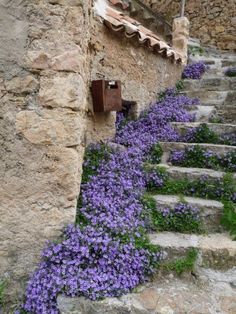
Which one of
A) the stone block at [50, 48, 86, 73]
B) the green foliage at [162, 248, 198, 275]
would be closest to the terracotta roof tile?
the stone block at [50, 48, 86, 73]

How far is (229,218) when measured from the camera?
292cm

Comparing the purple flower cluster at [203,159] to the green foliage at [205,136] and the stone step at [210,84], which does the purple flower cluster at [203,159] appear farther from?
the stone step at [210,84]

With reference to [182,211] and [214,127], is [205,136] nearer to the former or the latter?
[214,127]

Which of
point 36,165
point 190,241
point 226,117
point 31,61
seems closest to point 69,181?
point 36,165

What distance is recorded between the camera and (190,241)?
2.81 meters

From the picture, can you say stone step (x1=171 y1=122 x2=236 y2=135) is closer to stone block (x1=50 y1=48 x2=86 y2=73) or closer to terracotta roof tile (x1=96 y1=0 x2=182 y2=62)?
terracotta roof tile (x1=96 y1=0 x2=182 y2=62)

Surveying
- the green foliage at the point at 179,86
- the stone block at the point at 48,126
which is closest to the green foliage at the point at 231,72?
the green foliage at the point at 179,86

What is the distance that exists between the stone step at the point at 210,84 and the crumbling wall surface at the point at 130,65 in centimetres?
45

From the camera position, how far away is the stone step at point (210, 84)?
582 cm

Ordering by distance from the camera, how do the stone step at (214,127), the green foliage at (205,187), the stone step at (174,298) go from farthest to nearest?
the stone step at (214,127) → the green foliage at (205,187) → the stone step at (174,298)

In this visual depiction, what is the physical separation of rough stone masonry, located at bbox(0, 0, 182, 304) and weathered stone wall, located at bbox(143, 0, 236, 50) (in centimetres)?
741

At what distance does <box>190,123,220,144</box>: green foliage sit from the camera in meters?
4.23

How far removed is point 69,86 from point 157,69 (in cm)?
304

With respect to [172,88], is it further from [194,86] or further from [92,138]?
[92,138]
